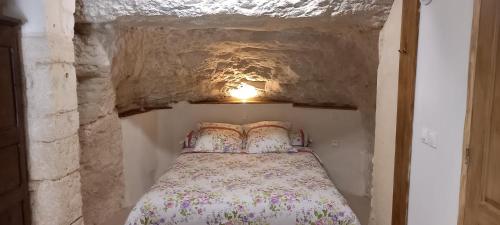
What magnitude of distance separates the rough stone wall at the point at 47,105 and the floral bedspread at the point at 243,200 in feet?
1.76

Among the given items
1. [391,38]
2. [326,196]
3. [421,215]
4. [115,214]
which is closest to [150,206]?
[115,214]

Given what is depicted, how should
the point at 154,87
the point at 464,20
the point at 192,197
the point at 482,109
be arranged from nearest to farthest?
the point at 482,109 → the point at 464,20 → the point at 192,197 → the point at 154,87

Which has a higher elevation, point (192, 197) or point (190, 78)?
point (190, 78)

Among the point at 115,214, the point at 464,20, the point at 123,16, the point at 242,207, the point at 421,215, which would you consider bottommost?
the point at 115,214

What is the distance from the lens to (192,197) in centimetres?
256

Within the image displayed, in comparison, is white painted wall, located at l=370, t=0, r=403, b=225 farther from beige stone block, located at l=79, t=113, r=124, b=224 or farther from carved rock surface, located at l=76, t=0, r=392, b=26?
beige stone block, located at l=79, t=113, r=124, b=224

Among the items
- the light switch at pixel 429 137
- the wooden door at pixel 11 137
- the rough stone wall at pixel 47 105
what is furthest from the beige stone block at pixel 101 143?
the light switch at pixel 429 137

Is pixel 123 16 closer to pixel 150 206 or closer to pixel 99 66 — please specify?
pixel 99 66

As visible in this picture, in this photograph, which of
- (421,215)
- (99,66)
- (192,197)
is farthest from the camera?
(99,66)

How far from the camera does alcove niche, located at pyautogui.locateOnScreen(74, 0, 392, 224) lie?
2424 millimetres

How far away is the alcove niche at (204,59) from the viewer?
2424mm

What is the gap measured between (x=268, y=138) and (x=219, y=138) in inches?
21.7

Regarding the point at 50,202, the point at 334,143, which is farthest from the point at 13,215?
the point at 334,143

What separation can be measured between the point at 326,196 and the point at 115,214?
1.96 metres
